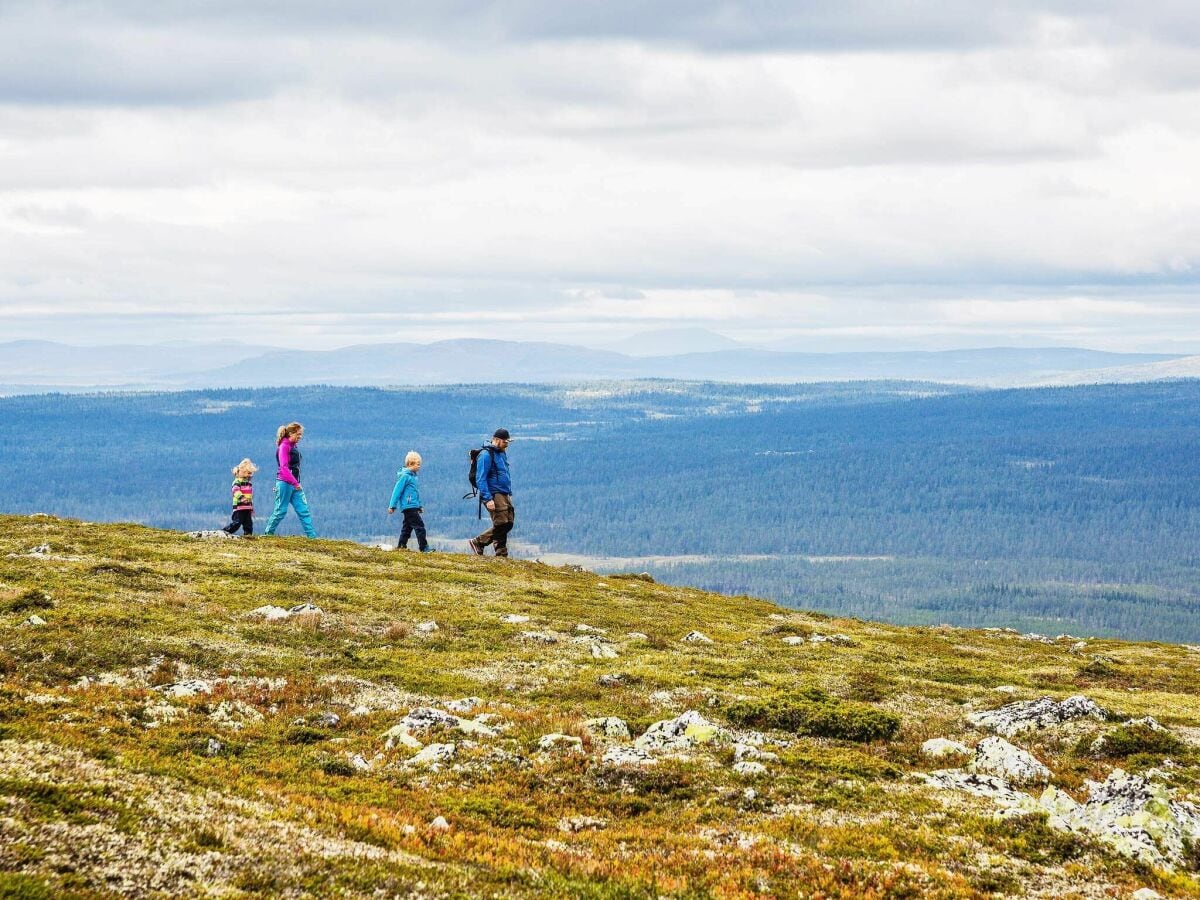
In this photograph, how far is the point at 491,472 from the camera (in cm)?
4491

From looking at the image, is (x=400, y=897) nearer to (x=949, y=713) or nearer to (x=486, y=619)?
(x=949, y=713)

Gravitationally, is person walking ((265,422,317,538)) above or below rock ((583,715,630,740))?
above

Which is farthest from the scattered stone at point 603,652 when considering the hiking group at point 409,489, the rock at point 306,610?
the hiking group at point 409,489

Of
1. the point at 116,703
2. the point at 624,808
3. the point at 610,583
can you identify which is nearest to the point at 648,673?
the point at 624,808

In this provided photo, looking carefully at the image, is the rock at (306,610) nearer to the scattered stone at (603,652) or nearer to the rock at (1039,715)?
the scattered stone at (603,652)

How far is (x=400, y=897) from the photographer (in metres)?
10.6

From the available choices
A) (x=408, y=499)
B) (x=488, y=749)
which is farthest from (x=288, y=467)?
(x=488, y=749)

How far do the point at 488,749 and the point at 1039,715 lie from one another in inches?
480

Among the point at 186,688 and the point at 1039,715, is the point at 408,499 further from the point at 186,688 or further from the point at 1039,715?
the point at 1039,715

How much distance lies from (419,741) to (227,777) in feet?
14.6

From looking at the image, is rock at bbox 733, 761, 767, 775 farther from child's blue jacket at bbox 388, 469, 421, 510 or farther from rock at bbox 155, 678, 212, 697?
child's blue jacket at bbox 388, 469, 421, 510

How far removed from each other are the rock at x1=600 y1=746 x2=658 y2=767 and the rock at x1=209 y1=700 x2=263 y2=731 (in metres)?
6.64

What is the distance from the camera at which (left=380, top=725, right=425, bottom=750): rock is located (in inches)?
711

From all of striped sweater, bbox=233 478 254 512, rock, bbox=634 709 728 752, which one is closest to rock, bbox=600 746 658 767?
rock, bbox=634 709 728 752
